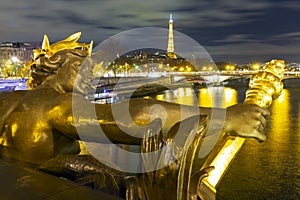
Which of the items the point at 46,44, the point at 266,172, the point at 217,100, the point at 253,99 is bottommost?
the point at 266,172

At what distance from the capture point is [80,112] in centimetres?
154

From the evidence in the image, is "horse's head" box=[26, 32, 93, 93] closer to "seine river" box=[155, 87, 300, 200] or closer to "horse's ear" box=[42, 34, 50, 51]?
"horse's ear" box=[42, 34, 50, 51]

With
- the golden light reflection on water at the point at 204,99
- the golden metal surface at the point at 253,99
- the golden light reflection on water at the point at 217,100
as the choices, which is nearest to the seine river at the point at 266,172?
the golden metal surface at the point at 253,99

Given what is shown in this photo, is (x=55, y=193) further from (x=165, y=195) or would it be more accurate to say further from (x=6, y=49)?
(x=6, y=49)

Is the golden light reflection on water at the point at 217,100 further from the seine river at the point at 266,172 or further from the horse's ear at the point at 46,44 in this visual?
the horse's ear at the point at 46,44

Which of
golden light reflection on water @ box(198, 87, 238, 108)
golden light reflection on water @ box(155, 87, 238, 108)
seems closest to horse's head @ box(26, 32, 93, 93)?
golden light reflection on water @ box(155, 87, 238, 108)

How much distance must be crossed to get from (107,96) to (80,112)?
91.7 feet

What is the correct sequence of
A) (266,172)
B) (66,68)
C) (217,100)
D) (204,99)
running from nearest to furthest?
(66,68)
(266,172)
(217,100)
(204,99)

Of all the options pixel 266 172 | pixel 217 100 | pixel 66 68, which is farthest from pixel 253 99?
pixel 217 100

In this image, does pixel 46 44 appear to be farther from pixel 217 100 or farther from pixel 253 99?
pixel 217 100

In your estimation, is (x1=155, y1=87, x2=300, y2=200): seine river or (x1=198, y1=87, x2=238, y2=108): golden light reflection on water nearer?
(x1=155, y1=87, x2=300, y2=200): seine river

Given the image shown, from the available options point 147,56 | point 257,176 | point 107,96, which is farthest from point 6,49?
point 257,176

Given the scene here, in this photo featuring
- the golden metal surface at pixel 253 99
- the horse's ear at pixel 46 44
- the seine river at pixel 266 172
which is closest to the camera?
the golden metal surface at pixel 253 99

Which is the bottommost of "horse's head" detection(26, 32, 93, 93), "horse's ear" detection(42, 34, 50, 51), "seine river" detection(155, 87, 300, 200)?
"seine river" detection(155, 87, 300, 200)
